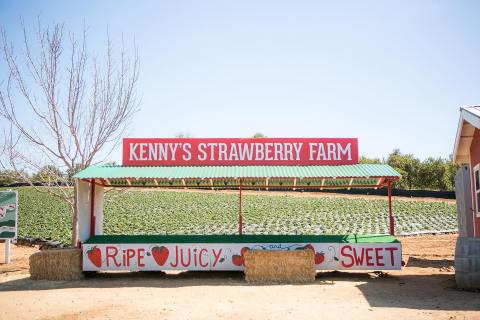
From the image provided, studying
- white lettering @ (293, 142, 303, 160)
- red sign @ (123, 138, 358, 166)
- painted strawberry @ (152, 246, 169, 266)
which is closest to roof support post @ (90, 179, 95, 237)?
red sign @ (123, 138, 358, 166)

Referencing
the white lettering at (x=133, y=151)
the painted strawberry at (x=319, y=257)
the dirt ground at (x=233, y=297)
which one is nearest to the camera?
the dirt ground at (x=233, y=297)

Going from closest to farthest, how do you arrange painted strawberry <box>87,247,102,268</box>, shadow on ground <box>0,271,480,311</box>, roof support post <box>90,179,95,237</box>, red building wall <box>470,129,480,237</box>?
shadow on ground <box>0,271,480,311</box>
painted strawberry <box>87,247,102,268</box>
red building wall <box>470,129,480,237</box>
roof support post <box>90,179,95,237</box>

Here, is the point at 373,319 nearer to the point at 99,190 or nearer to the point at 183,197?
the point at 99,190

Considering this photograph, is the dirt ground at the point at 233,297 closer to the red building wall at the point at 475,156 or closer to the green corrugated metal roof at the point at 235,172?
the red building wall at the point at 475,156

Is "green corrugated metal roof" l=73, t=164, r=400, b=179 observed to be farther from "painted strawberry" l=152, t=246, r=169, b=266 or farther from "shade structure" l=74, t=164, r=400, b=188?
"painted strawberry" l=152, t=246, r=169, b=266

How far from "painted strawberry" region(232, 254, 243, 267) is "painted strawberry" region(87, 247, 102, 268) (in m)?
4.14

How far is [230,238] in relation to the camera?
1255 cm

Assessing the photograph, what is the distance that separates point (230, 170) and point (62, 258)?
19.1ft

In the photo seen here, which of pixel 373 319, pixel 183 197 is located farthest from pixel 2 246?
pixel 183 197

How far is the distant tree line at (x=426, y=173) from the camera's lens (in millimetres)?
76375

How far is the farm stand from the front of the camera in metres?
12.1

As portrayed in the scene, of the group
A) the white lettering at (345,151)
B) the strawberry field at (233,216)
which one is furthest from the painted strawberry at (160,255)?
the strawberry field at (233,216)

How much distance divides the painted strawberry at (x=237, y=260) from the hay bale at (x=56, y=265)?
4691mm

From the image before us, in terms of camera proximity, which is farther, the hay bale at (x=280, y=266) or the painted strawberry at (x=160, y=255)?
the painted strawberry at (x=160, y=255)
